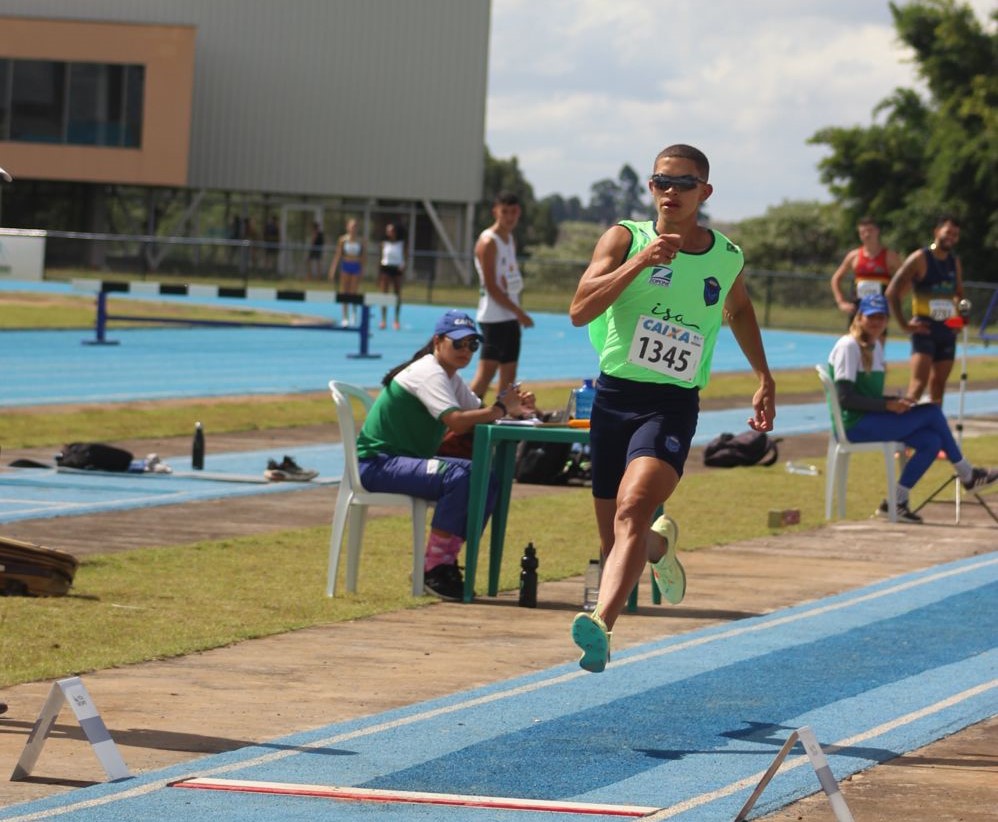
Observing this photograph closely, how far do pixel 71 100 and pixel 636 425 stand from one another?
178 feet

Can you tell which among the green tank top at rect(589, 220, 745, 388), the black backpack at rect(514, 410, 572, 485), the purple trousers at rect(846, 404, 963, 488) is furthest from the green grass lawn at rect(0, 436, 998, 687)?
the green tank top at rect(589, 220, 745, 388)

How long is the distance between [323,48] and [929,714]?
5602 cm

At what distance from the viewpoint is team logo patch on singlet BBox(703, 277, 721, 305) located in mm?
7641

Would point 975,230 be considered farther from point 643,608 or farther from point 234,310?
point 643,608

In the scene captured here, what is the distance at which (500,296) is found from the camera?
1571cm

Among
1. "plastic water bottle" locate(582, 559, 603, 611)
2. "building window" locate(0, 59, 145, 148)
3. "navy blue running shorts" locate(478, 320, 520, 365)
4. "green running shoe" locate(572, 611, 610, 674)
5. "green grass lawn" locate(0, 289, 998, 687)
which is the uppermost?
"building window" locate(0, 59, 145, 148)

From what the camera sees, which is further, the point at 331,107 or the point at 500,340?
the point at 331,107

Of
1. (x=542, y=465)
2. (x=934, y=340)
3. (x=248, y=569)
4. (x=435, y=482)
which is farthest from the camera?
(x=934, y=340)

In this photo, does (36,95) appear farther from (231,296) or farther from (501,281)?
(501,281)

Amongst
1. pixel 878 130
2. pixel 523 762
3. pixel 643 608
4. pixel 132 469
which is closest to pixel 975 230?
pixel 878 130

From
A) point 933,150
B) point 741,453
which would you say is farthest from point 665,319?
point 933,150

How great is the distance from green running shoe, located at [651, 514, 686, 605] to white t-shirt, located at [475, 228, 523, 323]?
7.41 meters

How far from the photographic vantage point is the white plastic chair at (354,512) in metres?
10.3

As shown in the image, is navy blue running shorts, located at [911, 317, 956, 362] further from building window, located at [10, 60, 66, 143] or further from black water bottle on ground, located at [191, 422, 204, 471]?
building window, located at [10, 60, 66, 143]
